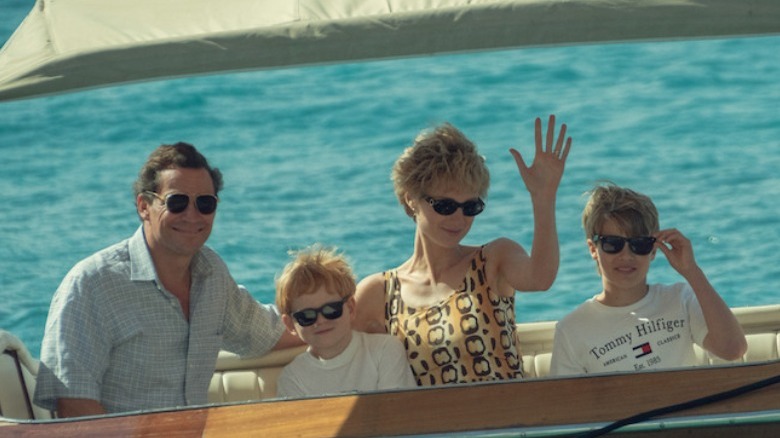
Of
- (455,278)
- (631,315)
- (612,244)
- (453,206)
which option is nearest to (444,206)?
(453,206)

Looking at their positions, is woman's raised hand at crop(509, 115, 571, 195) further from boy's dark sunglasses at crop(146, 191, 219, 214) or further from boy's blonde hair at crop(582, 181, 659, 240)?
boy's dark sunglasses at crop(146, 191, 219, 214)

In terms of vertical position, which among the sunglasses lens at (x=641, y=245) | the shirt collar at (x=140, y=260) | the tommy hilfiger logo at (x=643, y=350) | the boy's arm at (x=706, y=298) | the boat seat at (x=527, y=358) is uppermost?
the shirt collar at (x=140, y=260)

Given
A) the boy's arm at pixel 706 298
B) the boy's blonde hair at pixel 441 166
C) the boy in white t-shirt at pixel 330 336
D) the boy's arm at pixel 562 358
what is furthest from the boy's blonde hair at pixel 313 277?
the boy's arm at pixel 706 298

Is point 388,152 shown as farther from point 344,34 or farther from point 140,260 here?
point 344,34

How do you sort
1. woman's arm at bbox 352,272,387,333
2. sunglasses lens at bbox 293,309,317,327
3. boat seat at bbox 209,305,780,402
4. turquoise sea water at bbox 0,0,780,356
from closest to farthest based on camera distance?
sunglasses lens at bbox 293,309,317,327 → woman's arm at bbox 352,272,387,333 → boat seat at bbox 209,305,780,402 → turquoise sea water at bbox 0,0,780,356

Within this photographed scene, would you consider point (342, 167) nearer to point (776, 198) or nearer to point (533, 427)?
point (776, 198)

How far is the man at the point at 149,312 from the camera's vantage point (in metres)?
3.39

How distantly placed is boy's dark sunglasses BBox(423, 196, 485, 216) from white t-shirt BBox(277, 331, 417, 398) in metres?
0.36

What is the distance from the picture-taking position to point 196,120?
930 cm

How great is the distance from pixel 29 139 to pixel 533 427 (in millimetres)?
7003

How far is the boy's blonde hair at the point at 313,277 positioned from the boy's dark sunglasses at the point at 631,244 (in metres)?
0.65

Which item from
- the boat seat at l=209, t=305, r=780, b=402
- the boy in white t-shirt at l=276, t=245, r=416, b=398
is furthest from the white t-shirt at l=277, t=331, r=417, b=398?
the boat seat at l=209, t=305, r=780, b=402

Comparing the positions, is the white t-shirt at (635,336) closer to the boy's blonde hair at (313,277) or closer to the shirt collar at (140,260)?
the boy's blonde hair at (313,277)

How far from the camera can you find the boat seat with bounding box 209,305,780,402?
379cm
